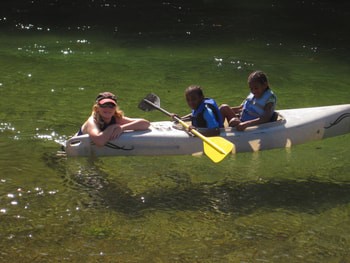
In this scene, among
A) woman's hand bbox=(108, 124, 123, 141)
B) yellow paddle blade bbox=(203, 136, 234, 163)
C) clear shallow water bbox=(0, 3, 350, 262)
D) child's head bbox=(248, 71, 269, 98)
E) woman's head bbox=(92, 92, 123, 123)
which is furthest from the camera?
child's head bbox=(248, 71, 269, 98)

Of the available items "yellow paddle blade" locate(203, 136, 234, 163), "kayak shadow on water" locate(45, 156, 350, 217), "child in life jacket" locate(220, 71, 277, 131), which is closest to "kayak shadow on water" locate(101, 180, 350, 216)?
"kayak shadow on water" locate(45, 156, 350, 217)

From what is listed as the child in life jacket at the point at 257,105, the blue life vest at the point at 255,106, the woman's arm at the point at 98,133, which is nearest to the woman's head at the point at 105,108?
the woman's arm at the point at 98,133

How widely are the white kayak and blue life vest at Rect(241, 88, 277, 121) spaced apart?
0.13 m

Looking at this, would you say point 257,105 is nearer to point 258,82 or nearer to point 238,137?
point 258,82

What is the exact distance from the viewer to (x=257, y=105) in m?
5.66

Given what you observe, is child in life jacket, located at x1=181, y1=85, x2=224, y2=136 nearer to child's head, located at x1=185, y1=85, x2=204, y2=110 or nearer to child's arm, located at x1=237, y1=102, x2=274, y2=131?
child's head, located at x1=185, y1=85, x2=204, y2=110

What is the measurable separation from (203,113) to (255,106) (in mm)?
489

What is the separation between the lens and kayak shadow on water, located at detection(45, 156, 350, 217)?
4855mm

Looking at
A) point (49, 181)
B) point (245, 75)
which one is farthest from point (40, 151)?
point (245, 75)

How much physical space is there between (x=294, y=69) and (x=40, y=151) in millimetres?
4412

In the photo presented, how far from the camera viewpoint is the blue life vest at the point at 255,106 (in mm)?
5621

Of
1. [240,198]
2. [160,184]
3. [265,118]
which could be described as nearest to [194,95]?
[265,118]

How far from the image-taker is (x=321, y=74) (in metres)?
8.91

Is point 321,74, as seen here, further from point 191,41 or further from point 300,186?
point 300,186
